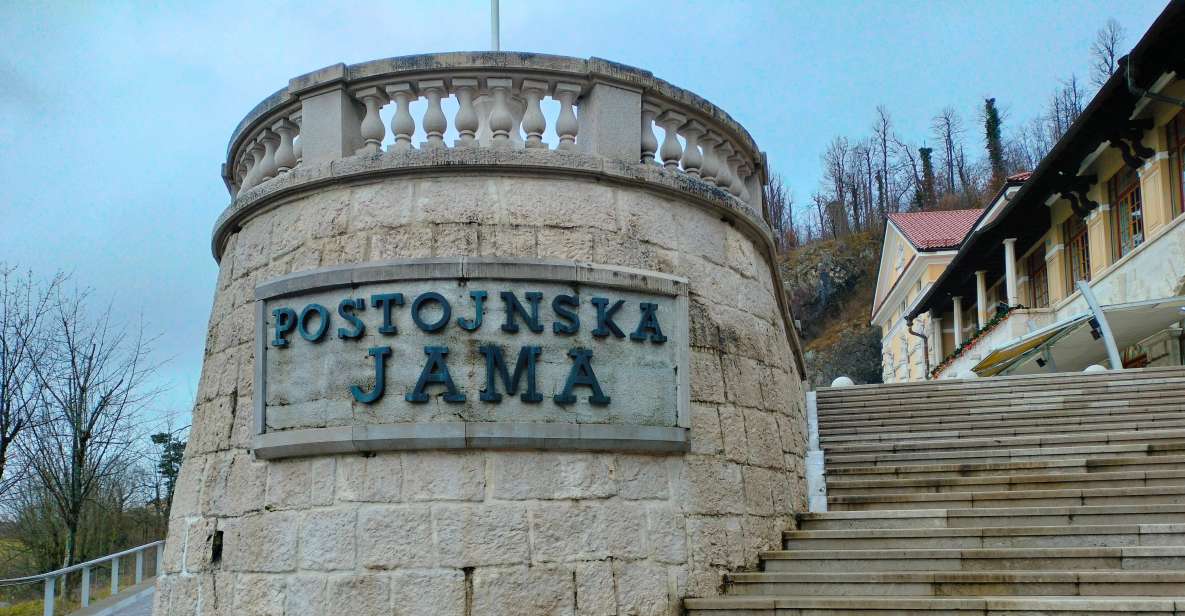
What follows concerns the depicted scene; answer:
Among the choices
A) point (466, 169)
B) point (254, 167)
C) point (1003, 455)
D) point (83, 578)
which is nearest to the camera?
point (466, 169)

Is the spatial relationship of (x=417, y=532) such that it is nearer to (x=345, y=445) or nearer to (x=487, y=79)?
(x=345, y=445)

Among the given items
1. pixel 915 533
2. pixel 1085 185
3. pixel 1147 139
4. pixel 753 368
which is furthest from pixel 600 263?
pixel 1085 185

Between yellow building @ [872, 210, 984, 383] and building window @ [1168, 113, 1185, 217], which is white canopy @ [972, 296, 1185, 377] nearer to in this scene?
building window @ [1168, 113, 1185, 217]

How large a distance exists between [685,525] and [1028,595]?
197 cm

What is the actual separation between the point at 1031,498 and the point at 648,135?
382 cm

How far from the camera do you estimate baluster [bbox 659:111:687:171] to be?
22.4 feet

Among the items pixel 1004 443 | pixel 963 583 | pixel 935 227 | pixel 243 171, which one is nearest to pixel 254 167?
pixel 243 171

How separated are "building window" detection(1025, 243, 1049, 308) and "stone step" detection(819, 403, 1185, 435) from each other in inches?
682

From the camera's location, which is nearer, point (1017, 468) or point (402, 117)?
point (402, 117)

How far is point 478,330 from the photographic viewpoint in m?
5.71

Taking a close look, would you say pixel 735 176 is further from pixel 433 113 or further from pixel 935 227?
pixel 935 227

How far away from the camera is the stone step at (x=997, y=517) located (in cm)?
677

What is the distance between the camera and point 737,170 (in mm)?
7789

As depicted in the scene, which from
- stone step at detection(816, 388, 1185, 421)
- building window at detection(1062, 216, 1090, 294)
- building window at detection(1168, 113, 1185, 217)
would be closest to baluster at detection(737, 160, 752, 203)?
stone step at detection(816, 388, 1185, 421)
